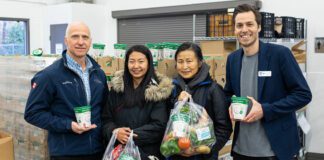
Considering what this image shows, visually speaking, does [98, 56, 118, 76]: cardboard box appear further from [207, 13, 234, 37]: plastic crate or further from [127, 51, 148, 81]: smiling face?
[207, 13, 234, 37]: plastic crate

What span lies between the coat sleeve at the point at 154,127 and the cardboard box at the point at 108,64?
0.94 metres

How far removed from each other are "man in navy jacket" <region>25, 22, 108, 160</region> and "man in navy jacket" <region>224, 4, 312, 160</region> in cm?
79

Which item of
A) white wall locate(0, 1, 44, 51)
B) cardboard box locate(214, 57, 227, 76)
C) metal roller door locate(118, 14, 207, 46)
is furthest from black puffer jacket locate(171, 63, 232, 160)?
white wall locate(0, 1, 44, 51)

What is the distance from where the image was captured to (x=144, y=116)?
2.09m

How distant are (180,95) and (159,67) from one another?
0.80 m

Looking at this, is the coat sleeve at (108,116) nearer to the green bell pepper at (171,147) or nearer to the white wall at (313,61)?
the green bell pepper at (171,147)

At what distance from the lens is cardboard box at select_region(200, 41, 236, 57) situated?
4.21m

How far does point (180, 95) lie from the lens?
204cm

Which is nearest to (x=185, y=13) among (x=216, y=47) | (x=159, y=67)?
(x=216, y=47)

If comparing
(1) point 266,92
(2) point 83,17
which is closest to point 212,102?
(1) point 266,92

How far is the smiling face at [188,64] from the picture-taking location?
6.91ft

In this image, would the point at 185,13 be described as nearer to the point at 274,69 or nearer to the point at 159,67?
the point at 159,67

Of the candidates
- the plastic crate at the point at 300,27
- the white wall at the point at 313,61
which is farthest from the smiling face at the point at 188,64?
the white wall at the point at 313,61

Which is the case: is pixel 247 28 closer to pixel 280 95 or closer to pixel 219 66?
pixel 280 95
